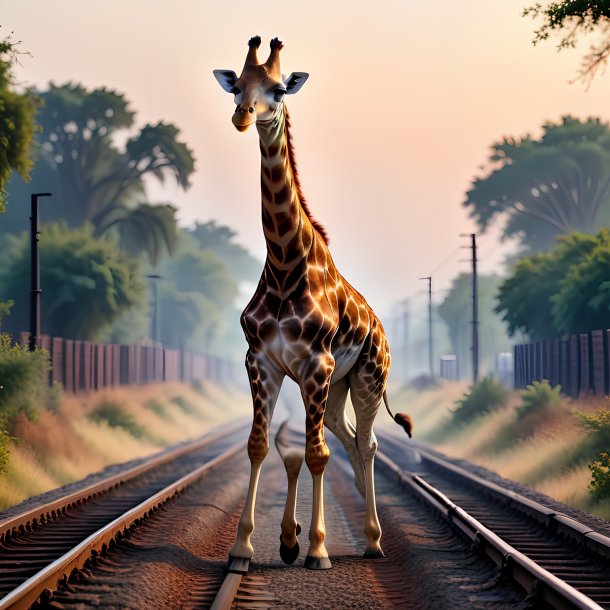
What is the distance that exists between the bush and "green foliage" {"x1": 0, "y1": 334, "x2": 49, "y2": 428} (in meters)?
18.1

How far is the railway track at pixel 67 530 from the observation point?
8.96m

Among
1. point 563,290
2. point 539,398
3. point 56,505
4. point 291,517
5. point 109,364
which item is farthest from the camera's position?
point 109,364

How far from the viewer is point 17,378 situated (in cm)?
2162

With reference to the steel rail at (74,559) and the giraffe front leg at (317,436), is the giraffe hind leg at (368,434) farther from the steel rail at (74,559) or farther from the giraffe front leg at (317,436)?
the steel rail at (74,559)

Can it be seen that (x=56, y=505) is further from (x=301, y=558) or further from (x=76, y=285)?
(x=76, y=285)

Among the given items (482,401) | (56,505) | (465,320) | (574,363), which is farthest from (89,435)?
(465,320)

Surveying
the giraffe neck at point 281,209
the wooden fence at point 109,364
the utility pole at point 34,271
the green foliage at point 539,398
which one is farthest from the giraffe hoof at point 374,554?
the green foliage at point 539,398

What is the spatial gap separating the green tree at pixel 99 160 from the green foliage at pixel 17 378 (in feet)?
93.4

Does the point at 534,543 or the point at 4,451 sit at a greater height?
the point at 4,451

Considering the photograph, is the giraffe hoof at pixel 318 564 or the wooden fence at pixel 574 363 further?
the wooden fence at pixel 574 363

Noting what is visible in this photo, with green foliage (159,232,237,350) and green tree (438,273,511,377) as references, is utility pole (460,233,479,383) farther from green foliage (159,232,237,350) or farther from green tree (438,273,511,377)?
green tree (438,273,511,377)

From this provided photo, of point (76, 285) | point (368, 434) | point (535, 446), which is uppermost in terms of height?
point (76, 285)

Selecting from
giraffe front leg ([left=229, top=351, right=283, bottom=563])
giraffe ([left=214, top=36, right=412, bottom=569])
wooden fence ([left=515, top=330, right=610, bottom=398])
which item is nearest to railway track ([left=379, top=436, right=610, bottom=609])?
giraffe ([left=214, top=36, right=412, bottom=569])

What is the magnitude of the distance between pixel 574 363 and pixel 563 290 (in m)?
2.39
